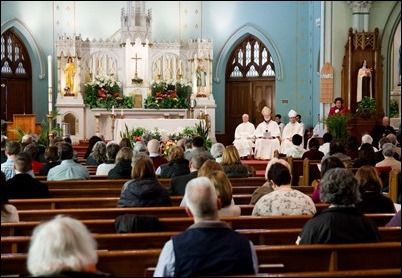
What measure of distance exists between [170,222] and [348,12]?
1152 cm

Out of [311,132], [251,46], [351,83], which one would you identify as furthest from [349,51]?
[251,46]

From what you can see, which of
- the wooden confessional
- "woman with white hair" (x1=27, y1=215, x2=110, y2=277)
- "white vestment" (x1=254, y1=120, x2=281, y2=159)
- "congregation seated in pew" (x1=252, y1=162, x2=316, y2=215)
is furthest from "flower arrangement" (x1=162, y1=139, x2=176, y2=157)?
"woman with white hair" (x1=27, y1=215, x2=110, y2=277)

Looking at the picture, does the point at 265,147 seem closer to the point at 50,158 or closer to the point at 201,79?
the point at 201,79

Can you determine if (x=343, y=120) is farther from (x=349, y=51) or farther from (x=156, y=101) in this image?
(x=156, y=101)

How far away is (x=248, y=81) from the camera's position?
1827cm

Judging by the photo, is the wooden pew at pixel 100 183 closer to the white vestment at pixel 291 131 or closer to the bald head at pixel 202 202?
the bald head at pixel 202 202

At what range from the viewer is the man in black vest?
2898mm

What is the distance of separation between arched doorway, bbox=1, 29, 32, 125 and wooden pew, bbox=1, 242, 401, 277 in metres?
14.4

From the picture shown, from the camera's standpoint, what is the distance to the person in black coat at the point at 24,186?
17.4ft

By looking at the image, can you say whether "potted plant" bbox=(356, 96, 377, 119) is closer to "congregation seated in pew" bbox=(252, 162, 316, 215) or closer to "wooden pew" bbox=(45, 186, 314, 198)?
"wooden pew" bbox=(45, 186, 314, 198)

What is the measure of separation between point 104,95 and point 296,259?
12.7 metres

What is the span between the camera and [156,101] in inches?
619

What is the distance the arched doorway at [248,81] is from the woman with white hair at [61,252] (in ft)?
51.9

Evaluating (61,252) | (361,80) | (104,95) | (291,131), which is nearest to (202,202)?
(61,252)
